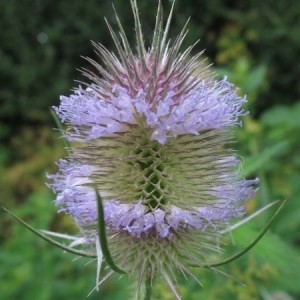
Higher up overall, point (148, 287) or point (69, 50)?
point (69, 50)

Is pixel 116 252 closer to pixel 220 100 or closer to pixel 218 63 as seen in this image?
pixel 220 100

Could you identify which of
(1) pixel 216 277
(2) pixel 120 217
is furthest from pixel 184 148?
(1) pixel 216 277

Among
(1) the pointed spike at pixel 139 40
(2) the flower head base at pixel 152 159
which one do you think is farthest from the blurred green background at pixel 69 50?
(1) the pointed spike at pixel 139 40

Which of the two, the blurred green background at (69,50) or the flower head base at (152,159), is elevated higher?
the blurred green background at (69,50)

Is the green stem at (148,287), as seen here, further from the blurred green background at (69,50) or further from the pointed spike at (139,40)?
the blurred green background at (69,50)

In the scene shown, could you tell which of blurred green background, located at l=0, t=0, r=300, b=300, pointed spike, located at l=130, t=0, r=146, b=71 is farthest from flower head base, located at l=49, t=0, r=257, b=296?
blurred green background, located at l=0, t=0, r=300, b=300

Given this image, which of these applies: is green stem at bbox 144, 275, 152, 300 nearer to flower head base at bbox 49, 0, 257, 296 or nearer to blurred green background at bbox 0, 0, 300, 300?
flower head base at bbox 49, 0, 257, 296

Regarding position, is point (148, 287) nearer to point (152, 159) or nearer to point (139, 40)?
point (152, 159)

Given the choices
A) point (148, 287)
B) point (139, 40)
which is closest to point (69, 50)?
point (139, 40)
